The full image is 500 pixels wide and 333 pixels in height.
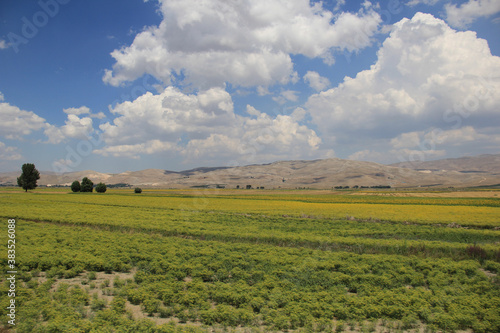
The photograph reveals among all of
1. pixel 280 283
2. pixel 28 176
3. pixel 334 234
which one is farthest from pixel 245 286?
pixel 28 176

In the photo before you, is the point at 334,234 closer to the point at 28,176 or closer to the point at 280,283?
the point at 280,283

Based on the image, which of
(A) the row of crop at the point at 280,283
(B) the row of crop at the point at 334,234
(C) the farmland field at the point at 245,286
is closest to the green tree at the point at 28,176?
(B) the row of crop at the point at 334,234

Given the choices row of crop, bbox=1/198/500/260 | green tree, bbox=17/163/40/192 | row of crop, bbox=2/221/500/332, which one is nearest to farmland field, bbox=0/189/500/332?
row of crop, bbox=2/221/500/332

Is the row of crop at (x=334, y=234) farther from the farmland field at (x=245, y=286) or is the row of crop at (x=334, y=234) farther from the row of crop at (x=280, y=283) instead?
the row of crop at (x=280, y=283)

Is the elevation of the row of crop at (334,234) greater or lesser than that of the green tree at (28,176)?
lesser

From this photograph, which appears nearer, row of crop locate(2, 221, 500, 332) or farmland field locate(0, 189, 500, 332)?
farmland field locate(0, 189, 500, 332)

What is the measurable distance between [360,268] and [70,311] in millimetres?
12748

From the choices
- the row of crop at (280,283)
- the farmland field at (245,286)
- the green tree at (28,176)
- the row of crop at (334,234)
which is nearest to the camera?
the farmland field at (245,286)

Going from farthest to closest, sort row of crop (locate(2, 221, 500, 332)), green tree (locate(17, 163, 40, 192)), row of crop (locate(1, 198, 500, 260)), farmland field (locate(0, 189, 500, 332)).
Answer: green tree (locate(17, 163, 40, 192)) → row of crop (locate(1, 198, 500, 260)) → row of crop (locate(2, 221, 500, 332)) → farmland field (locate(0, 189, 500, 332))

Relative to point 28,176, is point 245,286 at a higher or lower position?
lower

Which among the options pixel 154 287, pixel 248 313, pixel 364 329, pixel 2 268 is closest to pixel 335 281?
pixel 364 329

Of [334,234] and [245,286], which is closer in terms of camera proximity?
[245,286]

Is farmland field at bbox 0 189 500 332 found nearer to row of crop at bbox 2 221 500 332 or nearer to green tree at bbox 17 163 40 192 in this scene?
row of crop at bbox 2 221 500 332

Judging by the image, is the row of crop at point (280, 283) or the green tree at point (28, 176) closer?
the row of crop at point (280, 283)
